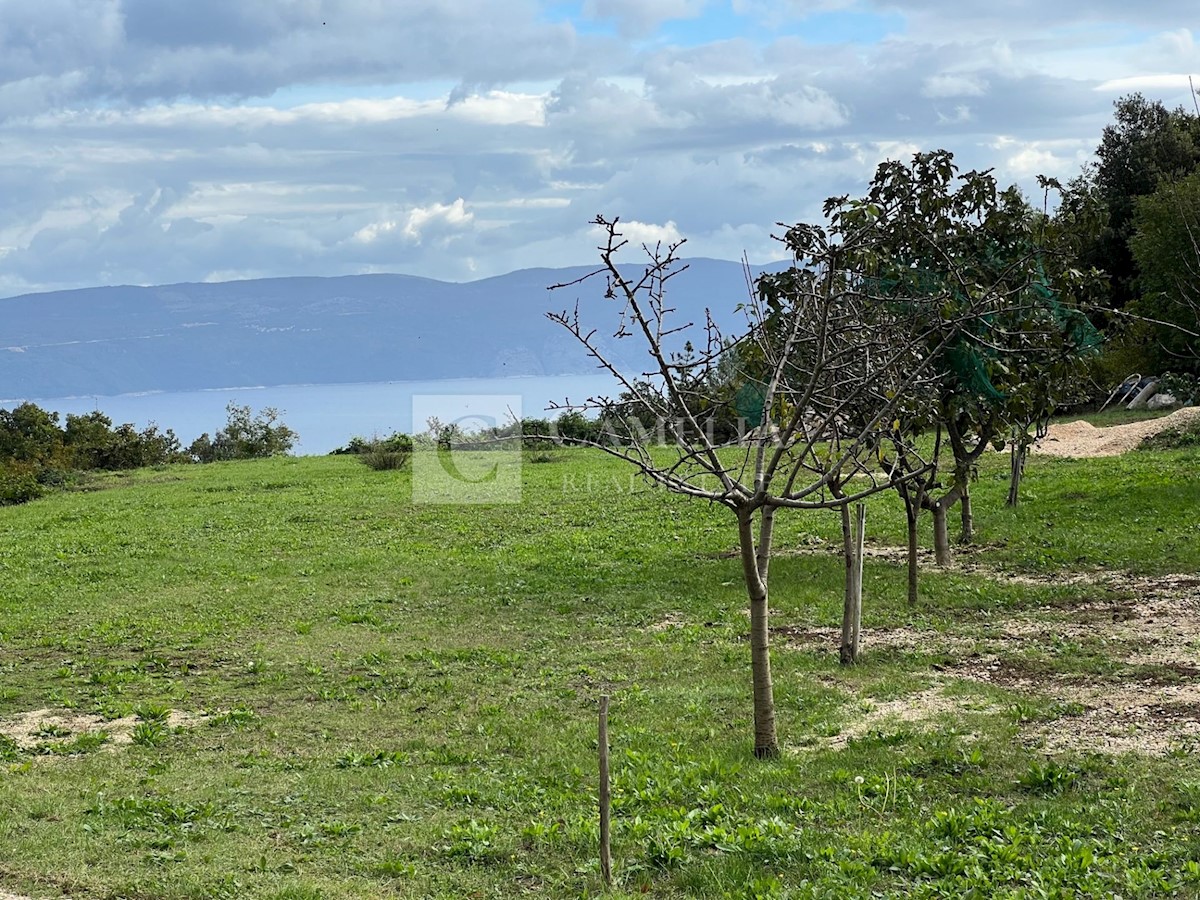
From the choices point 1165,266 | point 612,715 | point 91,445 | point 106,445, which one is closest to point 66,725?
point 612,715

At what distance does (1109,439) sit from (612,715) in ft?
63.8

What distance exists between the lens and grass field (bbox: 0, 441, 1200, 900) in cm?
632

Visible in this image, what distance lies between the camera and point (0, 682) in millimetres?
11695

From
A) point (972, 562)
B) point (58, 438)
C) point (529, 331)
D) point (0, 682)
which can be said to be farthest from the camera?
point (529, 331)

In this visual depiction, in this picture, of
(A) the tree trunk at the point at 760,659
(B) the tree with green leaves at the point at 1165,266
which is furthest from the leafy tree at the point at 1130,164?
(A) the tree trunk at the point at 760,659

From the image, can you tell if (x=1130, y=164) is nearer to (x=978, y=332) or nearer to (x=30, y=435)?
(x=978, y=332)

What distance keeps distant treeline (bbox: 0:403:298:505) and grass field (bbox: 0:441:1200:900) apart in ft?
57.9

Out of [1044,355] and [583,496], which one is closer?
[1044,355]

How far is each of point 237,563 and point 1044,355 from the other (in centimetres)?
1203

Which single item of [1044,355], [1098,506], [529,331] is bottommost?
[1098,506]

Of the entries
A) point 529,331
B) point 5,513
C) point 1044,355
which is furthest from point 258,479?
point 529,331

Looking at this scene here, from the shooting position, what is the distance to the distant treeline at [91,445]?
120ft

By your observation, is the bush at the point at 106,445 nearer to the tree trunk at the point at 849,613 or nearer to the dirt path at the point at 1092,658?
the dirt path at the point at 1092,658

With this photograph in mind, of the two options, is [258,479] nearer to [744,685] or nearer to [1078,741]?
[744,685]
